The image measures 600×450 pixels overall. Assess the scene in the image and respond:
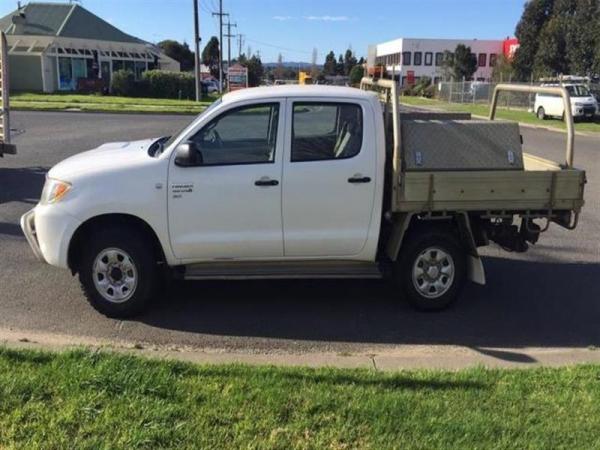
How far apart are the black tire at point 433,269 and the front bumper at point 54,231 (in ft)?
9.29

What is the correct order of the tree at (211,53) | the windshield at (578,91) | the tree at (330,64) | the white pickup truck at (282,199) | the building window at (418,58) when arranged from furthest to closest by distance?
the tree at (330,64) < the tree at (211,53) < the building window at (418,58) < the windshield at (578,91) < the white pickup truck at (282,199)

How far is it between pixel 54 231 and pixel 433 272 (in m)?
3.30

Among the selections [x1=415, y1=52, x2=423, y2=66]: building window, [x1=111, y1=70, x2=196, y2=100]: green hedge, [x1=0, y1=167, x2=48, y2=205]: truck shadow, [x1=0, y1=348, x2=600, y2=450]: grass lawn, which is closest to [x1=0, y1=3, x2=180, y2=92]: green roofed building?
[x1=111, y1=70, x2=196, y2=100]: green hedge

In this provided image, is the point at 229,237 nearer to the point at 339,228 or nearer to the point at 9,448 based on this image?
the point at 339,228

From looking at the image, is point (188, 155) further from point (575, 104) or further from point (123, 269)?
point (575, 104)

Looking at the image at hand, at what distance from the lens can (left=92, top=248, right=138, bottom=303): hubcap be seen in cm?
556

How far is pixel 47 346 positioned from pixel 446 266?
339cm

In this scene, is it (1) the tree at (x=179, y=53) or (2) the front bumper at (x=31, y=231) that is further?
(1) the tree at (x=179, y=53)

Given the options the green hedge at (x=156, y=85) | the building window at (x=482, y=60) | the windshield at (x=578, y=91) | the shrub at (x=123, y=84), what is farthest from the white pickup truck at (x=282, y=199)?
the building window at (x=482, y=60)

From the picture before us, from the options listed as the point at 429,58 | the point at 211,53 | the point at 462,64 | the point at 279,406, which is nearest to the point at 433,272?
the point at 279,406

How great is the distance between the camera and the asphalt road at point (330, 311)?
535 centimetres

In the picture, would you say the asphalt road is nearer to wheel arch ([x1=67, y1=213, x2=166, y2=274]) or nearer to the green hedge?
wheel arch ([x1=67, y1=213, x2=166, y2=274])

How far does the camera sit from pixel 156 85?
4769cm

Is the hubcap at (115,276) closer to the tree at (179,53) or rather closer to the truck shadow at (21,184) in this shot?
the truck shadow at (21,184)
